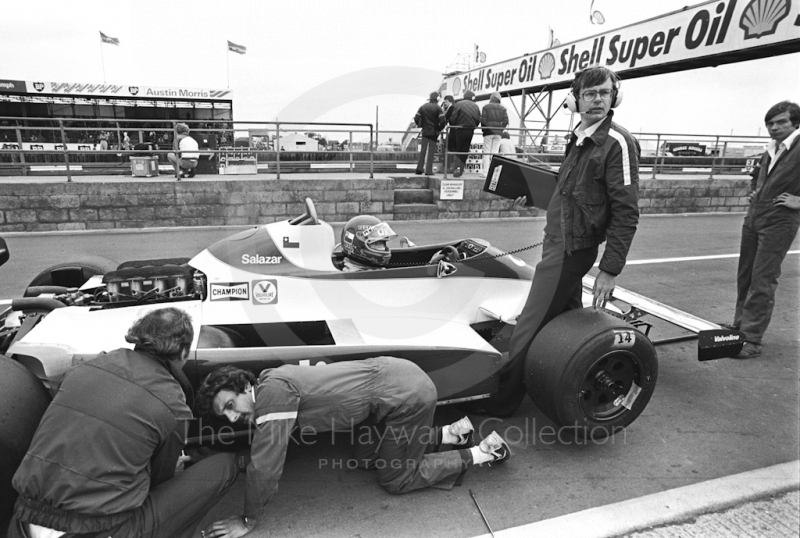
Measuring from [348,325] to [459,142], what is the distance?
8988 millimetres

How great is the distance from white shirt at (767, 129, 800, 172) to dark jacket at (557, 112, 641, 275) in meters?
2.06

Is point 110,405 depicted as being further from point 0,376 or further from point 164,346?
point 0,376

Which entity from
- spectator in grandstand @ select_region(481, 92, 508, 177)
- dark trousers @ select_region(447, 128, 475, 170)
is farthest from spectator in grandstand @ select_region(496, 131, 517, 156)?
dark trousers @ select_region(447, 128, 475, 170)

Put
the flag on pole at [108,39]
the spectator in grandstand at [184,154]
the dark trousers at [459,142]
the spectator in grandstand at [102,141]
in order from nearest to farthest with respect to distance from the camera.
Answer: the spectator in grandstand at [184,154] → the dark trousers at [459,142] → the spectator in grandstand at [102,141] → the flag on pole at [108,39]

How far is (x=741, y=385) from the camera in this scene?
3861mm

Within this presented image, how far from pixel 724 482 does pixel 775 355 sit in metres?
2.29

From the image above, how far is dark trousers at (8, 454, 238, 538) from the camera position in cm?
206

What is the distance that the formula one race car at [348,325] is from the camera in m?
2.76

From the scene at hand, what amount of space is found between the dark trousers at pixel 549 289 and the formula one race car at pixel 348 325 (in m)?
0.14

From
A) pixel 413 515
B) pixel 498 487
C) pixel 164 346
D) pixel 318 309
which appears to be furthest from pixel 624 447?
pixel 164 346

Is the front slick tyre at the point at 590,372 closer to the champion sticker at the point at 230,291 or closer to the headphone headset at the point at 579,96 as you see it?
the headphone headset at the point at 579,96

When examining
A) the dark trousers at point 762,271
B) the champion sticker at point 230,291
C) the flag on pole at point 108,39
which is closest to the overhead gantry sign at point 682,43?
the dark trousers at point 762,271

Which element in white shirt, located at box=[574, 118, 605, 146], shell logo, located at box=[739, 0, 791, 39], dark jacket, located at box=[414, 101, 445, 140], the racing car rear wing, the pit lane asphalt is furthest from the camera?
shell logo, located at box=[739, 0, 791, 39]

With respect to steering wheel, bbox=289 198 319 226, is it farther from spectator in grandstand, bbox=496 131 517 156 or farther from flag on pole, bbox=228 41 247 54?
flag on pole, bbox=228 41 247 54
